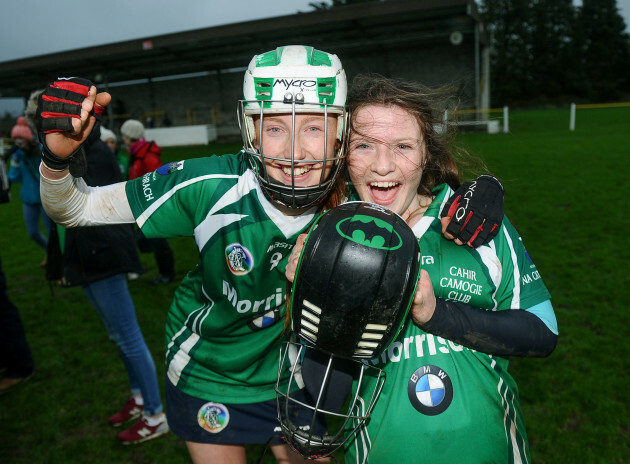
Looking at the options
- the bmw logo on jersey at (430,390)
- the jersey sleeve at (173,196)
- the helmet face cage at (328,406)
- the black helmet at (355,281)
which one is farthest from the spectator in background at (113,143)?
the bmw logo on jersey at (430,390)

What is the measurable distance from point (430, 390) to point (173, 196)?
4.10 ft

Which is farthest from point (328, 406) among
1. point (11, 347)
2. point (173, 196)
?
point (11, 347)

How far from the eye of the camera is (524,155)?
1532 centimetres

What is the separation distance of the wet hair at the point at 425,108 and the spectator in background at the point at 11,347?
3.77 meters

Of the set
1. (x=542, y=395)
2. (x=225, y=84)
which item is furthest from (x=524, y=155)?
(x=225, y=84)

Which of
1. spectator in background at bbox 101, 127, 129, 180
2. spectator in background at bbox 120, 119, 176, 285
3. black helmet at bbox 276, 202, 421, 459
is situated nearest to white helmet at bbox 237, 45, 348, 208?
black helmet at bbox 276, 202, 421, 459

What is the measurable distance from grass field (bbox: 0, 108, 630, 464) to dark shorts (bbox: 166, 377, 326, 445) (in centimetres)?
138

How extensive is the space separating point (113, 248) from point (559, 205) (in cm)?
853

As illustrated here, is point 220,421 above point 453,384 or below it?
below

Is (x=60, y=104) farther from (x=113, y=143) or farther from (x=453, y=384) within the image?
(x=113, y=143)

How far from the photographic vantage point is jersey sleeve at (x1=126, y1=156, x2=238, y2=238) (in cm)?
200

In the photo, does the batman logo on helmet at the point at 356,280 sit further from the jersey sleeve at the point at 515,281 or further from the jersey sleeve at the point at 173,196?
the jersey sleeve at the point at 173,196

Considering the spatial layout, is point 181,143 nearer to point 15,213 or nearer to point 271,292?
point 15,213

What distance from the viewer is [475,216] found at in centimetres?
178
